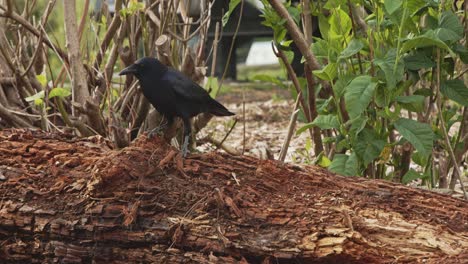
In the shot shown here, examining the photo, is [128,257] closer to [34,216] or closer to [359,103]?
[34,216]

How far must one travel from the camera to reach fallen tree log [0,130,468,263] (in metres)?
2.72

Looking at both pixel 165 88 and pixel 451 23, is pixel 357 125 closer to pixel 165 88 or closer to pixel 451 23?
pixel 451 23

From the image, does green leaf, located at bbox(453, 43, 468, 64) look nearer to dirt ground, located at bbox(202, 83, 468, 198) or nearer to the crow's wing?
dirt ground, located at bbox(202, 83, 468, 198)

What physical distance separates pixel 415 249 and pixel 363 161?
83cm

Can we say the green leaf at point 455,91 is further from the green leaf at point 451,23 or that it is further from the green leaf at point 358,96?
the green leaf at point 358,96

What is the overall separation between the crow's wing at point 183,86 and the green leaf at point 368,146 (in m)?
0.72

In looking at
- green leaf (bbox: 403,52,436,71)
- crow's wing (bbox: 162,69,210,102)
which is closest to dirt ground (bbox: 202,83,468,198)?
green leaf (bbox: 403,52,436,71)

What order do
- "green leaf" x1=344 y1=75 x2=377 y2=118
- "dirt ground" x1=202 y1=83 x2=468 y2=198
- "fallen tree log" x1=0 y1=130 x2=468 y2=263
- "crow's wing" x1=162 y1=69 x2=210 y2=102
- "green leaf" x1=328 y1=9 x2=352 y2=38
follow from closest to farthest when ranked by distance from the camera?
"fallen tree log" x1=0 y1=130 x2=468 y2=263, "green leaf" x1=344 y1=75 x2=377 y2=118, "crow's wing" x1=162 y1=69 x2=210 y2=102, "green leaf" x1=328 y1=9 x2=352 y2=38, "dirt ground" x1=202 y1=83 x2=468 y2=198

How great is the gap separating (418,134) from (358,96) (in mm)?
341

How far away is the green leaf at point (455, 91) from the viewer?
3.51m

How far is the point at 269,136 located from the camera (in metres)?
6.59

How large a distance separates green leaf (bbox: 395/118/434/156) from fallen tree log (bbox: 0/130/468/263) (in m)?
0.30

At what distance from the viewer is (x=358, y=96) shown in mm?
3215

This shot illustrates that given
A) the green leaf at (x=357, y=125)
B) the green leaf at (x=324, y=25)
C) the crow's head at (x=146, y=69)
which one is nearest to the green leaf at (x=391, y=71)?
the green leaf at (x=357, y=125)
